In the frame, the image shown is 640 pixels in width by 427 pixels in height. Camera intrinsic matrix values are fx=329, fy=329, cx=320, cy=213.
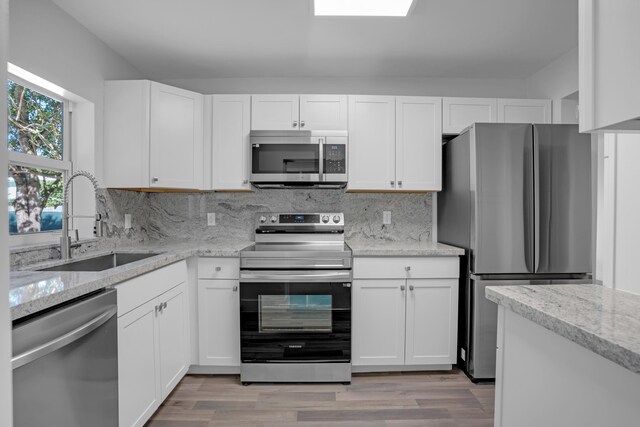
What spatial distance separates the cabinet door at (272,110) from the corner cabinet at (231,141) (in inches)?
2.0

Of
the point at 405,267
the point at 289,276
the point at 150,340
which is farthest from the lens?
the point at 405,267

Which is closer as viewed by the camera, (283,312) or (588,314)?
(588,314)

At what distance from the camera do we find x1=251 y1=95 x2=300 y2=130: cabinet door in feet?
8.89

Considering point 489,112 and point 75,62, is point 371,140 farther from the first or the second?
point 75,62

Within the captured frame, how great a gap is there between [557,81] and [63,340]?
3595 millimetres

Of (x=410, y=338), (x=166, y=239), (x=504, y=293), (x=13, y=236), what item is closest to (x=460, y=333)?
(x=410, y=338)

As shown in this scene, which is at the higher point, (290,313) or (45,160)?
(45,160)

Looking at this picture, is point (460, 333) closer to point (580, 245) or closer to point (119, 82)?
point (580, 245)

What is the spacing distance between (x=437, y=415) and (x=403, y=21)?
2470 mm

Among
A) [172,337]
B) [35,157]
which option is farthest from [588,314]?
[35,157]

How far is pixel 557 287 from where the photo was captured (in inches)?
41.6

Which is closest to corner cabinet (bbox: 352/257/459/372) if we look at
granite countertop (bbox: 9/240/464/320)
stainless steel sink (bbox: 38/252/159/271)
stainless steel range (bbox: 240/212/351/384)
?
stainless steel range (bbox: 240/212/351/384)

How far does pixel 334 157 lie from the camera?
8.52ft

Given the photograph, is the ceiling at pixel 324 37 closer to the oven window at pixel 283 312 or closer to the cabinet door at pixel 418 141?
the cabinet door at pixel 418 141
